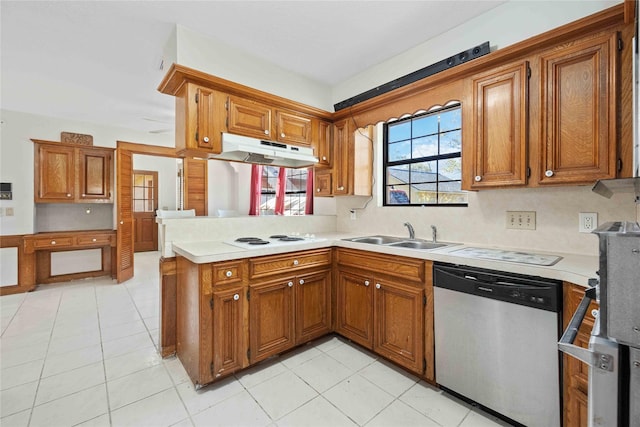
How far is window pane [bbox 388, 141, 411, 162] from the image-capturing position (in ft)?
9.32

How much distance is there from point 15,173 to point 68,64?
2.34 meters

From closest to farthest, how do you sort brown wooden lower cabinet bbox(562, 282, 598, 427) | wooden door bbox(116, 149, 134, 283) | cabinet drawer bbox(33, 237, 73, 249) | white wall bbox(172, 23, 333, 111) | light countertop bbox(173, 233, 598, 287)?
brown wooden lower cabinet bbox(562, 282, 598, 427) → light countertop bbox(173, 233, 598, 287) → white wall bbox(172, 23, 333, 111) → cabinet drawer bbox(33, 237, 73, 249) → wooden door bbox(116, 149, 134, 283)

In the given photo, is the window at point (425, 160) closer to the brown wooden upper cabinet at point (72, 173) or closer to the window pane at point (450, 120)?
the window pane at point (450, 120)

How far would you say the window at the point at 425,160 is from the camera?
248 cm

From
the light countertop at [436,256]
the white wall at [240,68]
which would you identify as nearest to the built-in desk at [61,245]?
the light countertop at [436,256]

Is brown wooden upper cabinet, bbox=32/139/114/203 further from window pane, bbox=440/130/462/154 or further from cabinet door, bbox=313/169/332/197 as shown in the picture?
window pane, bbox=440/130/462/154

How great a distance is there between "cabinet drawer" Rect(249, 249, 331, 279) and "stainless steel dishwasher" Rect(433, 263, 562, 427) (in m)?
0.93

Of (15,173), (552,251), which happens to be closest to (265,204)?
(15,173)

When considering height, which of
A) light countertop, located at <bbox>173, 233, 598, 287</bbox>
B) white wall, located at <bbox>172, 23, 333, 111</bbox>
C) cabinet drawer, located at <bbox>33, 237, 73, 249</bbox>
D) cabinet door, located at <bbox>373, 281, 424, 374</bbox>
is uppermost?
white wall, located at <bbox>172, 23, 333, 111</bbox>

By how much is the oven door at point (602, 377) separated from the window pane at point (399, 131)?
245cm

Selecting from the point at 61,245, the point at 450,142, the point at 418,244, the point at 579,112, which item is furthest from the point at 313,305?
the point at 61,245

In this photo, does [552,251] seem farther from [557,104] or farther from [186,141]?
[186,141]

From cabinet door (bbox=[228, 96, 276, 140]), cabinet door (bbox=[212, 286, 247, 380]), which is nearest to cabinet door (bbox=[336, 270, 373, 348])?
cabinet door (bbox=[212, 286, 247, 380])

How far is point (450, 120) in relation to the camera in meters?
2.52
